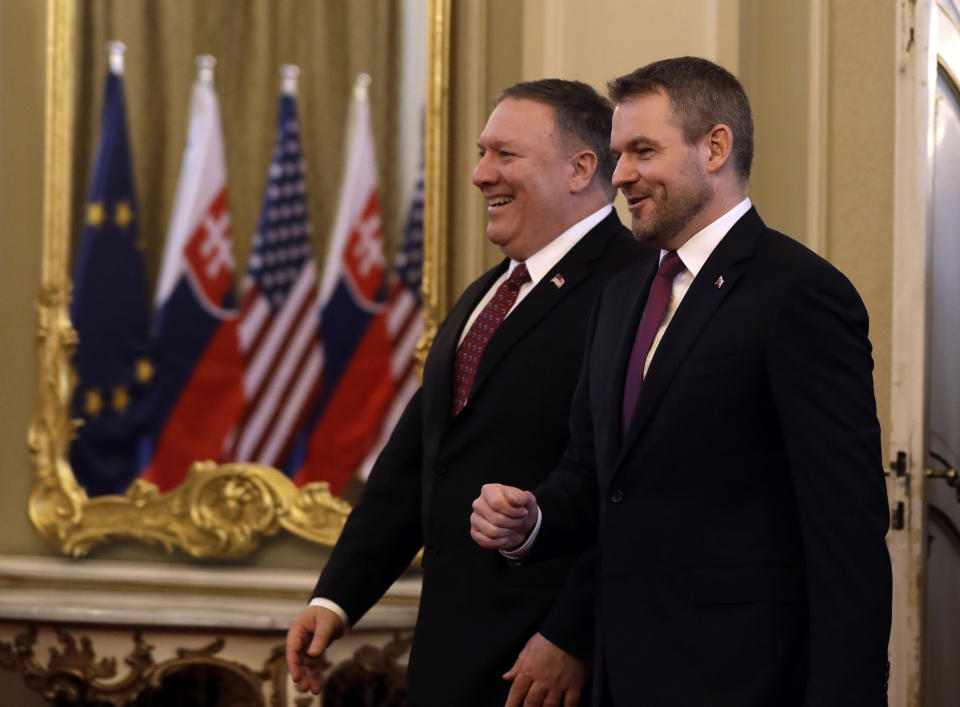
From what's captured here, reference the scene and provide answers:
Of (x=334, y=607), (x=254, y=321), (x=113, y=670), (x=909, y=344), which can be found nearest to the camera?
(x=334, y=607)

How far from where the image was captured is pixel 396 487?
92.6 inches

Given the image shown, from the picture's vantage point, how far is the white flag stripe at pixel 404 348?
12.3 feet

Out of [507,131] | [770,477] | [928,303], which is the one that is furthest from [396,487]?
[928,303]

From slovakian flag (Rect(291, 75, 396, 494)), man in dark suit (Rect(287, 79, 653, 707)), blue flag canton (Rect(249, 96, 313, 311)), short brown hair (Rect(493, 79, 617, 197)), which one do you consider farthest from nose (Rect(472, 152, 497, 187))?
blue flag canton (Rect(249, 96, 313, 311))

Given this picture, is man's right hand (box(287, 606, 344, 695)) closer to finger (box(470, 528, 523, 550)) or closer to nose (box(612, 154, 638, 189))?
finger (box(470, 528, 523, 550))

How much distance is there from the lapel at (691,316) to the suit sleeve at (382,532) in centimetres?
76

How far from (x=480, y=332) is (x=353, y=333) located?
1605mm

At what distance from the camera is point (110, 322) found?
3883 mm

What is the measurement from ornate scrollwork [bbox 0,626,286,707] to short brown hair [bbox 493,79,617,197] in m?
1.70

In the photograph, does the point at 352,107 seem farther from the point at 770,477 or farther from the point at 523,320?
the point at 770,477

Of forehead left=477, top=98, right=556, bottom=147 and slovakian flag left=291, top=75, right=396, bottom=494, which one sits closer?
forehead left=477, top=98, right=556, bottom=147

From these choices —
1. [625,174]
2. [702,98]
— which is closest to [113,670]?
[625,174]

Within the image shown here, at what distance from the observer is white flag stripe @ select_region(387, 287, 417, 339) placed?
12.3ft

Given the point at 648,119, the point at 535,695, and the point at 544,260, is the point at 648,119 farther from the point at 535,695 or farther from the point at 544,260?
the point at 535,695
